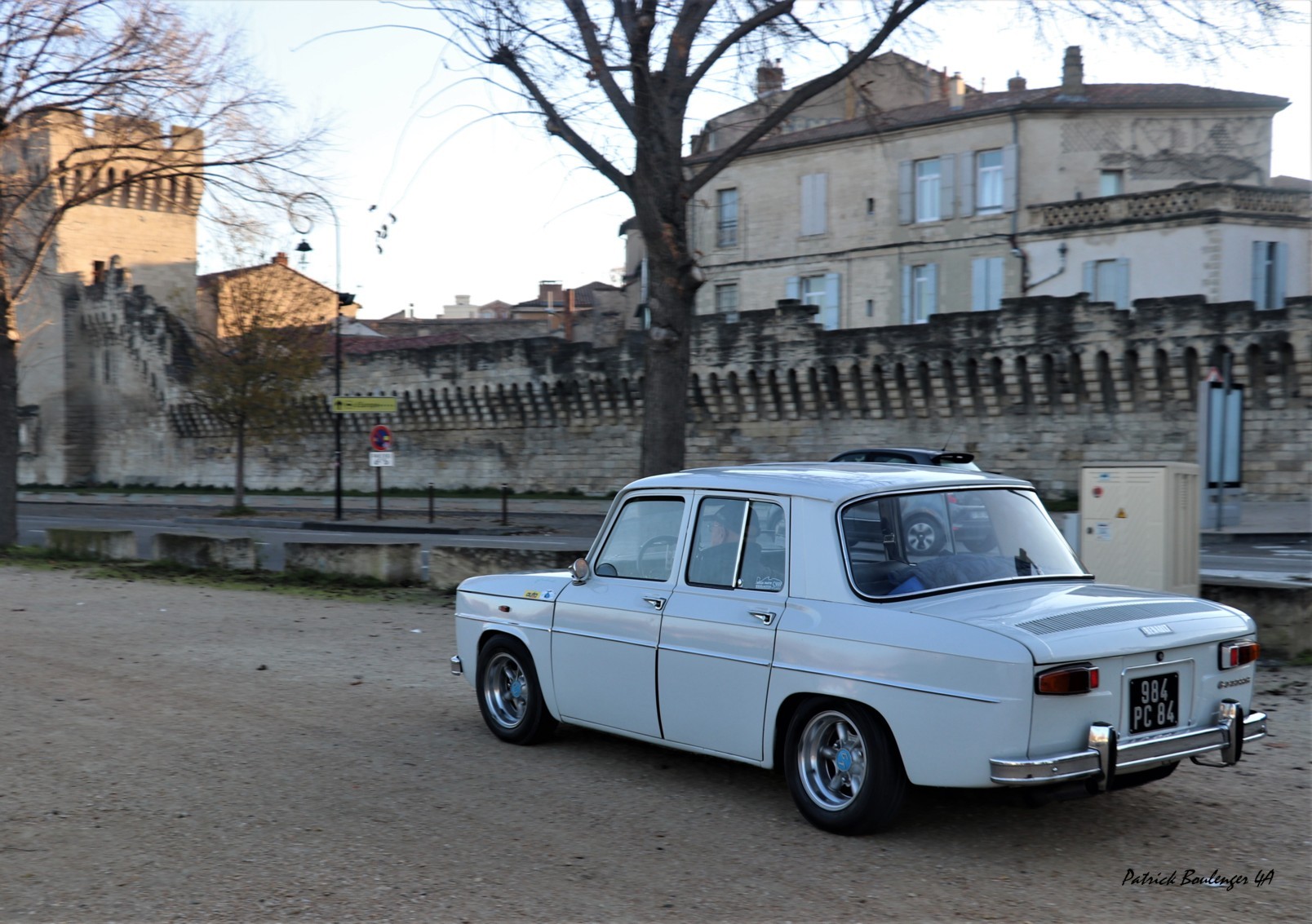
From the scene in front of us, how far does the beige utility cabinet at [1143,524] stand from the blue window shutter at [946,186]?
30.8 metres

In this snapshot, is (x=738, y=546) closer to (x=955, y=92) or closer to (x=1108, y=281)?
(x=1108, y=281)

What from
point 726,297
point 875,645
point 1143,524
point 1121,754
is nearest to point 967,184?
point 726,297

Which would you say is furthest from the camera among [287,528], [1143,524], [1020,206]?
[1020,206]

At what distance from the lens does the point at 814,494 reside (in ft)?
17.7

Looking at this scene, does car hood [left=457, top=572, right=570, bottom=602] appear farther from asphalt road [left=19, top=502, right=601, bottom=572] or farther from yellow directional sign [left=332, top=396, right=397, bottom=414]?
yellow directional sign [left=332, top=396, right=397, bottom=414]

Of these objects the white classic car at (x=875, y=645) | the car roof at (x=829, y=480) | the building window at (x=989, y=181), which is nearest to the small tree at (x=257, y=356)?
the building window at (x=989, y=181)

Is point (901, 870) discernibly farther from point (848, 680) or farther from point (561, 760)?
point (561, 760)

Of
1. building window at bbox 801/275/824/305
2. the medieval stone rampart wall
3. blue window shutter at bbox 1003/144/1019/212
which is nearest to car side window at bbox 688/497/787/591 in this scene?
the medieval stone rampart wall

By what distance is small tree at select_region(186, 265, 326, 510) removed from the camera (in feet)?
123

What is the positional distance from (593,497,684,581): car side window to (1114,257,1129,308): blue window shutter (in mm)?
32771

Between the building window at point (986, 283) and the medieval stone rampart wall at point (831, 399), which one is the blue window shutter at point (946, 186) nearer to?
the building window at point (986, 283)

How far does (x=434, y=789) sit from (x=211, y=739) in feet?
5.73

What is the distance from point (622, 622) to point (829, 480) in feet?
4.18

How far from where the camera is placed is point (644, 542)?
6211 millimetres
